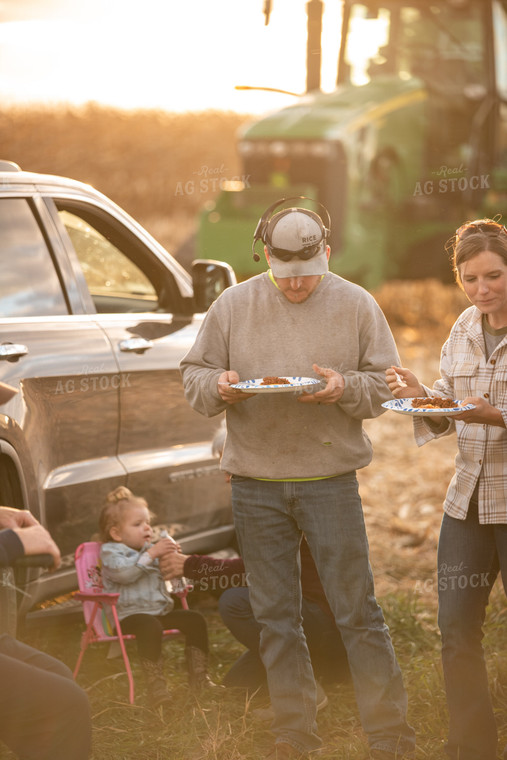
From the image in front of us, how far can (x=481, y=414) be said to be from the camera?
3510 millimetres

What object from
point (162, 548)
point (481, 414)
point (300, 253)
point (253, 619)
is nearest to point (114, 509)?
point (162, 548)

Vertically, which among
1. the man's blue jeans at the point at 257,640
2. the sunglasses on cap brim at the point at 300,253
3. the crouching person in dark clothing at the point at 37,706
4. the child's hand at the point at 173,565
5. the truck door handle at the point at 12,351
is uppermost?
the sunglasses on cap brim at the point at 300,253

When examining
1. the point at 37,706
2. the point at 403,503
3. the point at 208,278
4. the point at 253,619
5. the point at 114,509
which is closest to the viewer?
the point at 37,706

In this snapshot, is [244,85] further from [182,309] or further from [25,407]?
[25,407]

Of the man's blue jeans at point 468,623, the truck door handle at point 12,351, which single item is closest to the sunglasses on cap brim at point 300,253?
the man's blue jeans at point 468,623

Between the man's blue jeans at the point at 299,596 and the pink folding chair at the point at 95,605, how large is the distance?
2.57 feet

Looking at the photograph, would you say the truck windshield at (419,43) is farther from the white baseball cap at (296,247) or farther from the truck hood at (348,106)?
the white baseball cap at (296,247)

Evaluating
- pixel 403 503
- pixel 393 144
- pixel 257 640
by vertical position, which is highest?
pixel 393 144

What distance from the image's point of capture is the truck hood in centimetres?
1339

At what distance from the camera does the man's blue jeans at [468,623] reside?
145 inches

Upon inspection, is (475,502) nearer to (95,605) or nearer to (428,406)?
(428,406)

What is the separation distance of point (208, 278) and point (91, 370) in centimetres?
83

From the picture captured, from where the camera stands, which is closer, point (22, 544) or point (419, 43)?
point (22, 544)

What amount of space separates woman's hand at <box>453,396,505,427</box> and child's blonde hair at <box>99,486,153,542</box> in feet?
5.39
